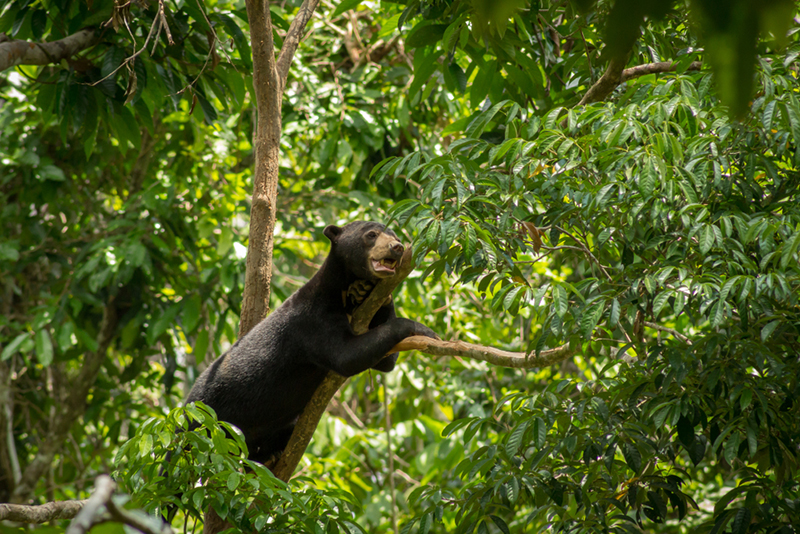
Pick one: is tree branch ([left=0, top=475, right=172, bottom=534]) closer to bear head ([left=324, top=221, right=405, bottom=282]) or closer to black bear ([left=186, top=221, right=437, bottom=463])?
bear head ([left=324, top=221, right=405, bottom=282])

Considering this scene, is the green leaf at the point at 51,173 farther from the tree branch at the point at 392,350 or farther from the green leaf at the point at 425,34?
the green leaf at the point at 425,34

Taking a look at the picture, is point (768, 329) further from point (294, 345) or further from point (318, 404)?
point (294, 345)

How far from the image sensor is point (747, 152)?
2.69 metres

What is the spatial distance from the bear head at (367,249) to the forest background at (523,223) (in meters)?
0.16

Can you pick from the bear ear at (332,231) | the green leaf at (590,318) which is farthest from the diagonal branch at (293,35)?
the green leaf at (590,318)

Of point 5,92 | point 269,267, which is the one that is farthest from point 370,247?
point 5,92

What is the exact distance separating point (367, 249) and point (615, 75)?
56.5 inches

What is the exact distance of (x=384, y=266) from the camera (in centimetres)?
344

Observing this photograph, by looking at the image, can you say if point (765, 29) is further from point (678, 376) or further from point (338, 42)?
point (338, 42)

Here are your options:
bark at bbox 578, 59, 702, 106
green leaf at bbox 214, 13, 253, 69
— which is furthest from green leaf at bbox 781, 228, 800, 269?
green leaf at bbox 214, 13, 253, 69

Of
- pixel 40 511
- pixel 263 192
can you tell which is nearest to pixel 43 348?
pixel 263 192

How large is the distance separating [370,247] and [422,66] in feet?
3.18

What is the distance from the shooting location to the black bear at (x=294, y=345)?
366 centimetres

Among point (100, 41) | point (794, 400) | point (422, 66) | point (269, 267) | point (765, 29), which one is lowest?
point (794, 400)
